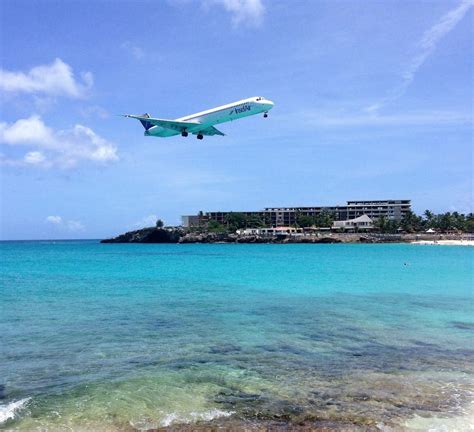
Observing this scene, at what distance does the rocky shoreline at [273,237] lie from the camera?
15125 centimetres

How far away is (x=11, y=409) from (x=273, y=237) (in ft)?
520

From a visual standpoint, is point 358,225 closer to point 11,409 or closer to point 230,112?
point 230,112

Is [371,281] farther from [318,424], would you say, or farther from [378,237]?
[378,237]

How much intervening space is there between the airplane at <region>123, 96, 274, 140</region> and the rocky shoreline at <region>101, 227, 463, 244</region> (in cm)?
12764

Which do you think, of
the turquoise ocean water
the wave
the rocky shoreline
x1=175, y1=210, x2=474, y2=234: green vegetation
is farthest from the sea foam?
x1=175, y1=210, x2=474, y2=234: green vegetation

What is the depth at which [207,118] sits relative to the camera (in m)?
32.2

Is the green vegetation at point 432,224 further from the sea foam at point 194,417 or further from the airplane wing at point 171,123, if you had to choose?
the sea foam at point 194,417

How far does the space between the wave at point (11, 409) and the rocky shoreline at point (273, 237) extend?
14936cm

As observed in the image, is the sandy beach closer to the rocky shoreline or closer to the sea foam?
the rocky shoreline

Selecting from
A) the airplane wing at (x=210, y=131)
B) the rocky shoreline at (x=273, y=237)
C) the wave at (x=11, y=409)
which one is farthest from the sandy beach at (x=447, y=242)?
the wave at (x=11, y=409)

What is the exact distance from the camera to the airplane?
31594 millimetres

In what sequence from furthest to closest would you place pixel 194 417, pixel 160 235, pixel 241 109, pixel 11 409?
pixel 160 235 < pixel 241 109 < pixel 11 409 < pixel 194 417

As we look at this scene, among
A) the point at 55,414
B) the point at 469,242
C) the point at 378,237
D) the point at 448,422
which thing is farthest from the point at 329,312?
the point at 378,237

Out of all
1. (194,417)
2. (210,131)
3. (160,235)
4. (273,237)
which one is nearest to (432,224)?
(273,237)
